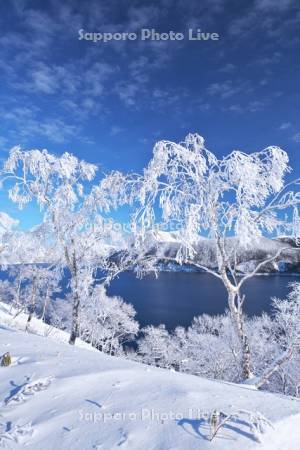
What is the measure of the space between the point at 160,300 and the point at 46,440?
69605mm

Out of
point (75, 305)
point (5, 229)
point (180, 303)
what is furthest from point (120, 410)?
point (180, 303)

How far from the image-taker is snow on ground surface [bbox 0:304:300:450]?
9.30ft

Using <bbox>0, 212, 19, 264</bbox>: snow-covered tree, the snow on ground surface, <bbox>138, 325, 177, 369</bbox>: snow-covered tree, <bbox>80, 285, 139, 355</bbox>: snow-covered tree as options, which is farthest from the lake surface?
the snow on ground surface

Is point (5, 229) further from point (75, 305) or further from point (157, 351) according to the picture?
point (157, 351)

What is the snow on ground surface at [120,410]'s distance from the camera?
2836 millimetres

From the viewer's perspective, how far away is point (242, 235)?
7.30 m

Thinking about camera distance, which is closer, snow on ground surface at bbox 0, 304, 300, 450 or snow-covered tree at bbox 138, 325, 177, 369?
snow on ground surface at bbox 0, 304, 300, 450

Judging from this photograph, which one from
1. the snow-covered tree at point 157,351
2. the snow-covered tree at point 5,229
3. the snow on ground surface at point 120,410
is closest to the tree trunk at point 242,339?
the snow on ground surface at point 120,410

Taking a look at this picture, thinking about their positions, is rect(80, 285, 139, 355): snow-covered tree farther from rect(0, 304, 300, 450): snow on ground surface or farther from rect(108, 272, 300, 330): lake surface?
rect(0, 304, 300, 450): snow on ground surface

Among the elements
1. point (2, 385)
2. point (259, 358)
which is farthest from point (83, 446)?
point (259, 358)

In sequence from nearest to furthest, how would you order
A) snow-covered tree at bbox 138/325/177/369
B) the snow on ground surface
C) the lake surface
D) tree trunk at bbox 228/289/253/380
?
the snow on ground surface → tree trunk at bbox 228/289/253/380 → snow-covered tree at bbox 138/325/177/369 → the lake surface

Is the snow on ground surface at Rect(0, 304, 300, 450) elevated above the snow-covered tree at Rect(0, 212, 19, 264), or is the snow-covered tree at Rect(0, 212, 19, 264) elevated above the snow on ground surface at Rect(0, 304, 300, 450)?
the snow-covered tree at Rect(0, 212, 19, 264)

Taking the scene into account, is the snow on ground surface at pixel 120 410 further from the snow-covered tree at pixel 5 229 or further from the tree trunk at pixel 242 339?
the snow-covered tree at pixel 5 229

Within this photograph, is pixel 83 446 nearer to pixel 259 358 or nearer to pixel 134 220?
pixel 134 220
